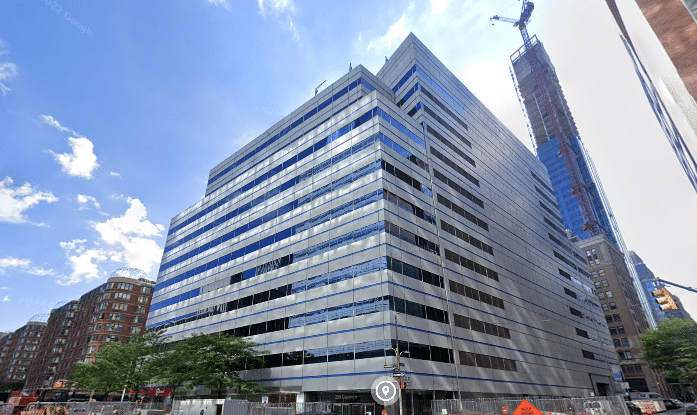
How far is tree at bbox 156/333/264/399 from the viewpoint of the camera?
39.1 m

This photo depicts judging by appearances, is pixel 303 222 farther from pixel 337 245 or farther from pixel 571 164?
pixel 571 164

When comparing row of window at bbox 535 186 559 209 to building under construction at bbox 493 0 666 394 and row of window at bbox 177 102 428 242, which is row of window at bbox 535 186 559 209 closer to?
building under construction at bbox 493 0 666 394

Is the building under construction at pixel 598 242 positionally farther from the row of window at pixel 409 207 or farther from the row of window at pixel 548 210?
the row of window at pixel 409 207

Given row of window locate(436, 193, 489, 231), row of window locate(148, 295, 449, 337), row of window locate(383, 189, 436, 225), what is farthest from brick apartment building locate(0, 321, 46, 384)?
row of window locate(436, 193, 489, 231)

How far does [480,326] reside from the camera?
4497 cm

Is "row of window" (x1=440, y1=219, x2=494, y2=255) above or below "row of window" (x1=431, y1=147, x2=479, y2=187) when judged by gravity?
below

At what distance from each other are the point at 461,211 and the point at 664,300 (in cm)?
3704

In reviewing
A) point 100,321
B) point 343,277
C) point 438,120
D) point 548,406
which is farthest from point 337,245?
point 100,321

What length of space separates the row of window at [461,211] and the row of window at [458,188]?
2645 mm

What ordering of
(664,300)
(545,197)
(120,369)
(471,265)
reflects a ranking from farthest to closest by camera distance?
(545,197) → (120,369) → (471,265) → (664,300)

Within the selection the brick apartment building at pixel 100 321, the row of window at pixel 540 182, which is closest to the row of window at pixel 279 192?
the brick apartment building at pixel 100 321

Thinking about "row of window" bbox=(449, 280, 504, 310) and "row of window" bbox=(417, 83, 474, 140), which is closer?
"row of window" bbox=(449, 280, 504, 310)

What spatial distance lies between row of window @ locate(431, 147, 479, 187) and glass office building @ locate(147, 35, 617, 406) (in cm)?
26

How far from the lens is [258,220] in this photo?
55.6 meters
